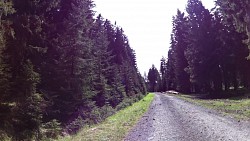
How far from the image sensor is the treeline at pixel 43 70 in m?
14.9

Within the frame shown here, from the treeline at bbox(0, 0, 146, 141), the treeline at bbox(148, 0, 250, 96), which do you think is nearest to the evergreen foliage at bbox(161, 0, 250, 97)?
the treeline at bbox(148, 0, 250, 96)

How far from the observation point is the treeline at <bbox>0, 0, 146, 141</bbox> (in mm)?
14869

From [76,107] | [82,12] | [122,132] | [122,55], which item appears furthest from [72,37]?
[122,55]

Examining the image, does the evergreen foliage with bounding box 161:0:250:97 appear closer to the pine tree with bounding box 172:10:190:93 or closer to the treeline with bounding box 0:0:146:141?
the pine tree with bounding box 172:10:190:93

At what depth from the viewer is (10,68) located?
50.1 feet

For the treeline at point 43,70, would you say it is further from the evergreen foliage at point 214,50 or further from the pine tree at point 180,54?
the pine tree at point 180,54

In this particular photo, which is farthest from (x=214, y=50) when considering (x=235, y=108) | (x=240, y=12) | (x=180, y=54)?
(x=180, y=54)

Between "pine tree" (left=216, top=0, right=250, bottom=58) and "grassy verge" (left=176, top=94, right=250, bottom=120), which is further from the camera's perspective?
"pine tree" (left=216, top=0, right=250, bottom=58)

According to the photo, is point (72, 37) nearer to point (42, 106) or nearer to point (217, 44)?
point (42, 106)

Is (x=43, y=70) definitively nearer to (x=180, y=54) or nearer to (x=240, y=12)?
(x=240, y=12)

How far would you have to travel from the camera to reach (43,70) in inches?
769

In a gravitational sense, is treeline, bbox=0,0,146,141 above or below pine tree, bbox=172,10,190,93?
below

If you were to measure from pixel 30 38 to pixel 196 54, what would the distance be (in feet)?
120

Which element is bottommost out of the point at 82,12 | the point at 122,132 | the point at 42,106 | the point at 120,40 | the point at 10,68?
the point at 122,132
